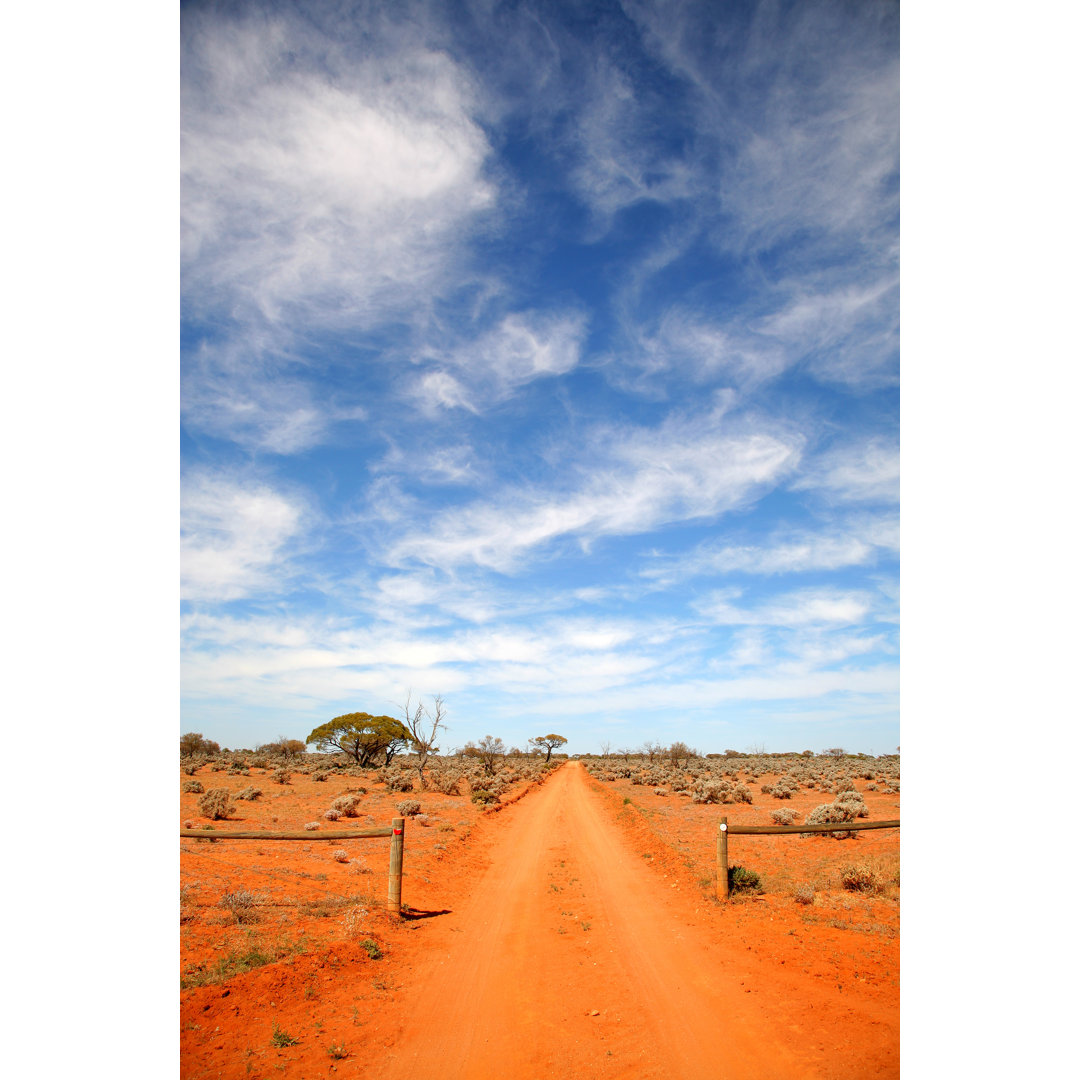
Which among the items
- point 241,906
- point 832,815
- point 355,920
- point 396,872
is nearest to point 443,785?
point 832,815

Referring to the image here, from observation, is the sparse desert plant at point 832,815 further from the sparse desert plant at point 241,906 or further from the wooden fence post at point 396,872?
the sparse desert plant at point 241,906

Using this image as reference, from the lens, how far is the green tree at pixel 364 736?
Answer: 41.1 metres

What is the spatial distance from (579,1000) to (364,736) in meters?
39.7

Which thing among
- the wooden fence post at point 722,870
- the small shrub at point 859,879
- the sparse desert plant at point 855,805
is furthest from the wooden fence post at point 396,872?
the sparse desert plant at point 855,805

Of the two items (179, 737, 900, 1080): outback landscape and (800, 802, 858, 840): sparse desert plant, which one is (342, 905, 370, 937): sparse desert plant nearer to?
(179, 737, 900, 1080): outback landscape

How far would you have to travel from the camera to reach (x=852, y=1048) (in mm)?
4387

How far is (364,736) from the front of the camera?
41.1 m

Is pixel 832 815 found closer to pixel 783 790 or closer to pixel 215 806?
pixel 783 790

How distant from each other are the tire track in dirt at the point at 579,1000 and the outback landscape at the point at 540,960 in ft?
0.08

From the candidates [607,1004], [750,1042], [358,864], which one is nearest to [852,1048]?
[750,1042]

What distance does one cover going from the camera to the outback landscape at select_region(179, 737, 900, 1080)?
14.5ft

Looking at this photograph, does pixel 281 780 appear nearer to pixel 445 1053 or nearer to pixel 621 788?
pixel 621 788

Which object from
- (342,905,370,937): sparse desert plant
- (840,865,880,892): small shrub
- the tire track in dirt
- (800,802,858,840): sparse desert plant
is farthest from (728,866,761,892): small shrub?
(800,802,858,840): sparse desert plant
